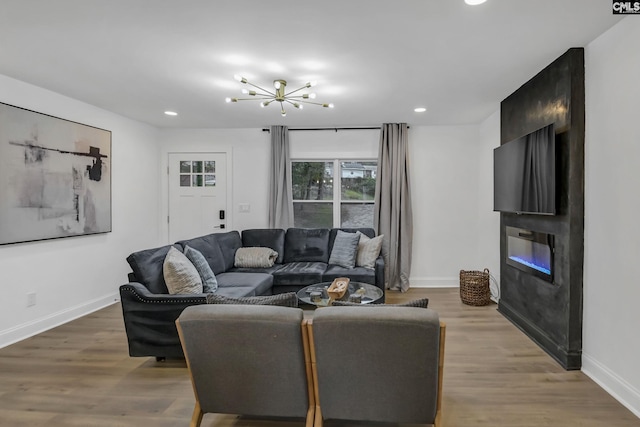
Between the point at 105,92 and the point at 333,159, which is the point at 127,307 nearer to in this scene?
the point at 105,92

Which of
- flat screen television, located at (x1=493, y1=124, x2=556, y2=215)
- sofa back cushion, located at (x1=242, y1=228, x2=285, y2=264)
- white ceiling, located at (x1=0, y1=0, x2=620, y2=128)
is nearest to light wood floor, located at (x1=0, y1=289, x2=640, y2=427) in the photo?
flat screen television, located at (x1=493, y1=124, x2=556, y2=215)

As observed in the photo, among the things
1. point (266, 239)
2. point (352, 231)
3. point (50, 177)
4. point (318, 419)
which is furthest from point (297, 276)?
point (50, 177)

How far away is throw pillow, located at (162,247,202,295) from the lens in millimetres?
2951

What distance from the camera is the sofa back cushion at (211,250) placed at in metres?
3.96

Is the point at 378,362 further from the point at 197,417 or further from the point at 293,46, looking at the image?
the point at 293,46

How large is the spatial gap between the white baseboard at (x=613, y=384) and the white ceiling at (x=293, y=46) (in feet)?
7.84

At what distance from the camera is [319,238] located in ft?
16.3

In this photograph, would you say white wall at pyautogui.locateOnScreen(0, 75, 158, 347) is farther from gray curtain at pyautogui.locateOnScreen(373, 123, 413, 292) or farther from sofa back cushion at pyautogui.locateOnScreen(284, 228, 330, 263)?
gray curtain at pyautogui.locateOnScreen(373, 123, 413, 292)

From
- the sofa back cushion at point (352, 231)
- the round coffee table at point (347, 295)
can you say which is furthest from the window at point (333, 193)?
the round coffee table at point (347, 295)

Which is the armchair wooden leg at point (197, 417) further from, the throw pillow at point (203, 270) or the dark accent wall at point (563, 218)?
the dark accent wall at point (563, 218)

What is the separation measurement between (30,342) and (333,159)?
4.28 metres

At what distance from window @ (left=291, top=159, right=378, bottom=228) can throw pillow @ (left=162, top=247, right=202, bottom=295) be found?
2720 millimetres

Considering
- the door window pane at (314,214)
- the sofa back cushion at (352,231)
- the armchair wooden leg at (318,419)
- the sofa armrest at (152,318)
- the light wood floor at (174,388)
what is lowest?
the light wood floor at (174,388)

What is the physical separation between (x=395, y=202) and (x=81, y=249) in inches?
164
